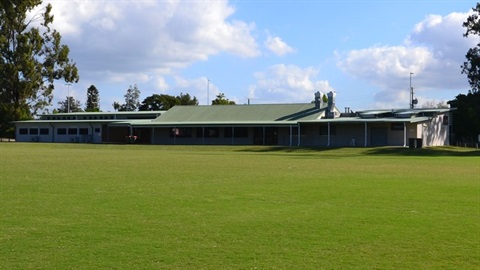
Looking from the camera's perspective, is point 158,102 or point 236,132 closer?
point 236,132

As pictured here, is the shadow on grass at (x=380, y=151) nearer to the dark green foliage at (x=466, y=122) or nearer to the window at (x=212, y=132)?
the window at (x=212, y=132)

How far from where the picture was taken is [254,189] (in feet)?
55.0

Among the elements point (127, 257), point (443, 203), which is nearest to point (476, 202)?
point (443, 203)

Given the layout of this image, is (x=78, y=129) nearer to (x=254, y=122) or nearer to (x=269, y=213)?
(x=254, y=122)

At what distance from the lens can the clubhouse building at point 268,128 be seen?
189 feet

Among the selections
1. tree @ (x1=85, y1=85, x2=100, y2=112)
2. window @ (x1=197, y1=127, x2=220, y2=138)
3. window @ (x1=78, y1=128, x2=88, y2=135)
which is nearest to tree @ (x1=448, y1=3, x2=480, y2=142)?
window @ (x1=197, y1=127, x2=220, y2=138)

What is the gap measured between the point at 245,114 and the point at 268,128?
242 inches

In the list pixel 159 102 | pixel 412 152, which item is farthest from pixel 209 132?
pixel 159 102

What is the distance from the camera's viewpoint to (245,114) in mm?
69750

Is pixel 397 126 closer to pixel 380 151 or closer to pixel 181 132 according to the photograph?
pixel 380 151

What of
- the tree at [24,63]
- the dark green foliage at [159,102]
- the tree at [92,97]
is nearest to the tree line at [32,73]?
the tree at [24,63]

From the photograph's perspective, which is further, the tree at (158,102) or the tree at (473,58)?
the tree at (158,102)

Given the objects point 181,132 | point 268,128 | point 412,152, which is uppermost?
point 268,128

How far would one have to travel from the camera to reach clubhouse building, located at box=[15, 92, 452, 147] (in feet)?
189
